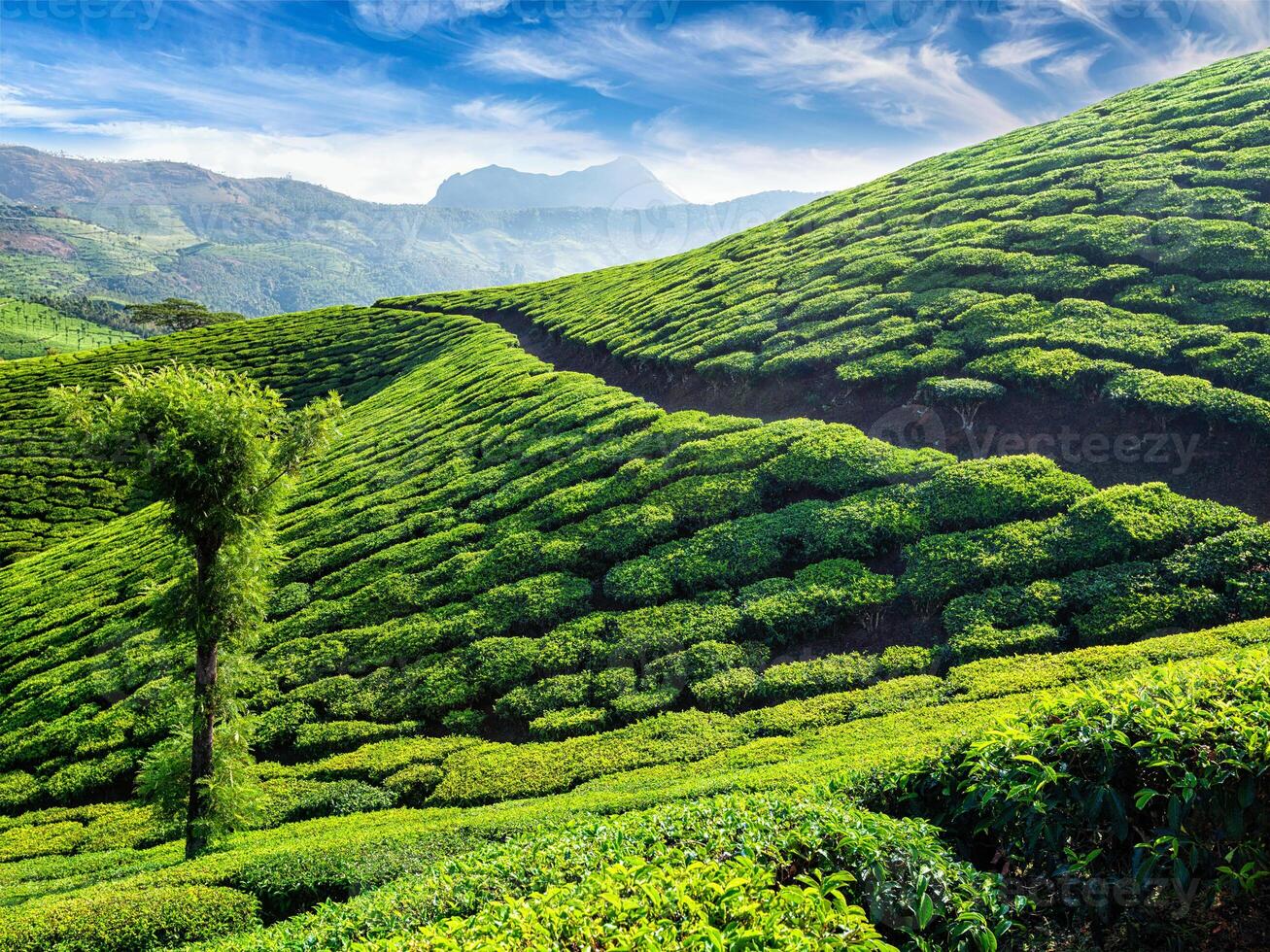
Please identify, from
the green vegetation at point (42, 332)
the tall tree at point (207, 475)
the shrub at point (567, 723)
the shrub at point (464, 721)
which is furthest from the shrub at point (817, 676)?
the green vegetation at point (42, 332)

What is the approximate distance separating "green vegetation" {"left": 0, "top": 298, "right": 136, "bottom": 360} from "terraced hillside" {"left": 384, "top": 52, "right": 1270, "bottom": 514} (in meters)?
172

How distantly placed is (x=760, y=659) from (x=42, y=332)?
8469 inches

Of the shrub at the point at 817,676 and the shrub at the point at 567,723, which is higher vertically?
the shrub at the point at 817,676

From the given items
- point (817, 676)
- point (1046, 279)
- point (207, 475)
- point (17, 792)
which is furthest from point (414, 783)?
point (1046, 279)

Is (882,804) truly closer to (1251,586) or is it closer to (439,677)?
(1251,586)

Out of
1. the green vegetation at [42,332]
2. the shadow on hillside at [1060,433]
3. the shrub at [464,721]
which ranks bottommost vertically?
the shrub at [464,721]

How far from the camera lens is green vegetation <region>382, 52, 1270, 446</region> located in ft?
67.4

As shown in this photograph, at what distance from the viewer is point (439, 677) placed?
18.0 m

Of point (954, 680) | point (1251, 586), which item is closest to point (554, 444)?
point (954, 680)

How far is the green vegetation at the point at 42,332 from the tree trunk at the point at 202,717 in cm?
17789

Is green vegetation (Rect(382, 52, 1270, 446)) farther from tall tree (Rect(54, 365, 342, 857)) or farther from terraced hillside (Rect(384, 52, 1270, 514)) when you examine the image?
tall tree (Rect(54, 365, 342, 857))

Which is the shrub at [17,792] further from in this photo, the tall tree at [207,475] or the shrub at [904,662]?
the shrub at [904,662]

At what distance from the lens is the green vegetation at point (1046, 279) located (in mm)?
20531

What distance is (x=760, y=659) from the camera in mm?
15719
